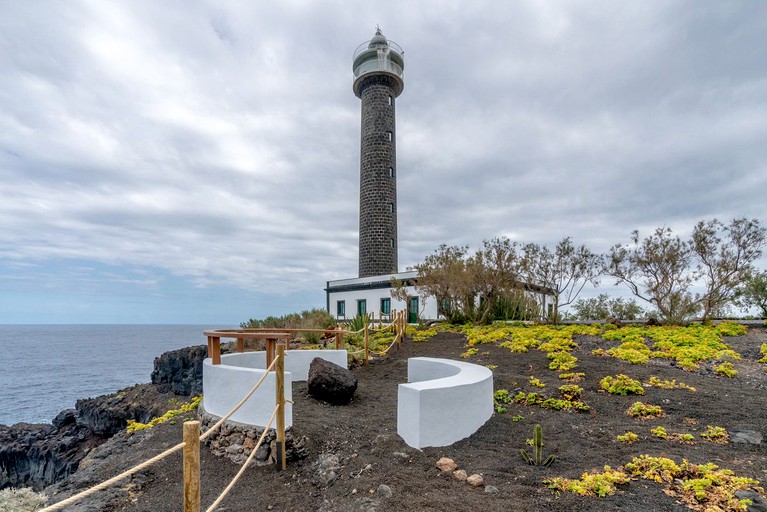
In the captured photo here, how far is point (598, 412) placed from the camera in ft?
19.3

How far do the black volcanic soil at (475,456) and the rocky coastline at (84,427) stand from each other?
9771 millimetres

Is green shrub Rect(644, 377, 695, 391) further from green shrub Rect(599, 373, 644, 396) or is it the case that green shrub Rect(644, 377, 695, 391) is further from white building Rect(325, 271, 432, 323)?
white building Rect(325, 271, 432, 323)

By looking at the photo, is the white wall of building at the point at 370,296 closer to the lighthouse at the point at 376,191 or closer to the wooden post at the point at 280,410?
the lighthouse at the point at 376,191

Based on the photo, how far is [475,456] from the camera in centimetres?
452

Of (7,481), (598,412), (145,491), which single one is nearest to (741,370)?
(598,412)

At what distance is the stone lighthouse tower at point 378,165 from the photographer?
2564 centimetres

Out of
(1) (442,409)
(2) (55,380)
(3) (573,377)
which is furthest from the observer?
(2) (55,380)

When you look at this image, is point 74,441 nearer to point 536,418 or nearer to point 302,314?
point 302,314

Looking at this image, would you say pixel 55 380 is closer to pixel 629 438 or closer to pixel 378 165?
pixel 378 165

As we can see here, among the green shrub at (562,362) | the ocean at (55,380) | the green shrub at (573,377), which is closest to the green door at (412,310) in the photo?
the green shrub at (562,362)

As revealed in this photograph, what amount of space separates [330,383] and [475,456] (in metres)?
2.77

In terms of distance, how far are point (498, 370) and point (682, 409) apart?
3.34m

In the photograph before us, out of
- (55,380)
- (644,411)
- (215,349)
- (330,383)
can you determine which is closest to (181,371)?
(215,349)

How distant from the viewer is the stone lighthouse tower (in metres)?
25.6
